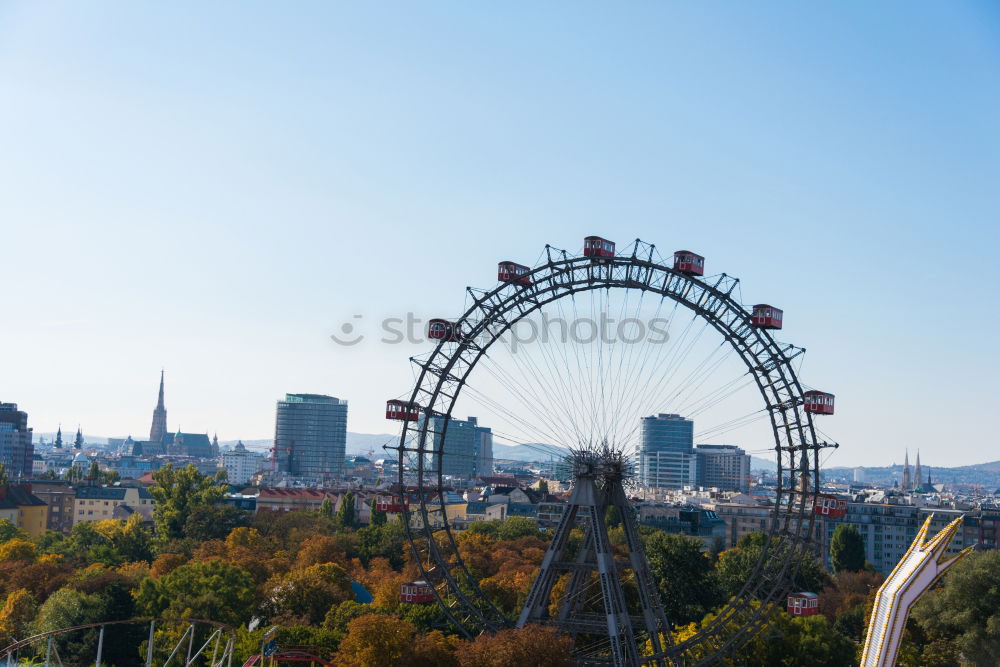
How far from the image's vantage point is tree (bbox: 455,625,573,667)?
52406 mm

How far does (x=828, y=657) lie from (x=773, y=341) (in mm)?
21027

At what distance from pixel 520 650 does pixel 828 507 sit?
20.4 metres

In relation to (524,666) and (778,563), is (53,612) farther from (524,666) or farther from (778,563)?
(778,563)

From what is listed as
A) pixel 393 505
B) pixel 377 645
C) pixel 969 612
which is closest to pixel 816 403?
pixel 969 612

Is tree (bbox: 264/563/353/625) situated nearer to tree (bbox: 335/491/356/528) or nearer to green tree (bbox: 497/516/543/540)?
green tree (bbox: 497/516/543/540)

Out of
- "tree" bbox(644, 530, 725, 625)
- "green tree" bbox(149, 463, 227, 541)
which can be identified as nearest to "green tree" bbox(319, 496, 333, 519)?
"green tree" bbox(149, 463, 227, 541)

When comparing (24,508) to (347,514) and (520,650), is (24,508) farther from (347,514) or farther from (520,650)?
(520,650)

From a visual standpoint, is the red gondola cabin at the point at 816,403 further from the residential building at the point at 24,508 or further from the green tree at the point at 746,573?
the residential building at the point at 24,508

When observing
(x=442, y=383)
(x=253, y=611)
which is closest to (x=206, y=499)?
(x=253, y=611)

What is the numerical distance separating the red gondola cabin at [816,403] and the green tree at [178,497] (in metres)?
90.9

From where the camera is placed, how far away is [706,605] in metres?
92.6

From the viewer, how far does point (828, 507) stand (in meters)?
60.3

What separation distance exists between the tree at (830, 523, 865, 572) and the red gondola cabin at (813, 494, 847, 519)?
75.6 m

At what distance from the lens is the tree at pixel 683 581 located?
90938 millimetres
